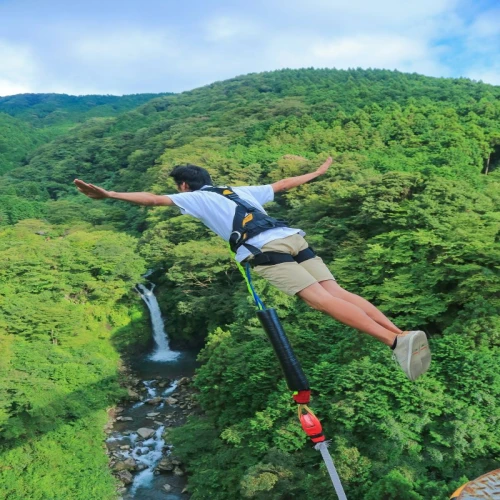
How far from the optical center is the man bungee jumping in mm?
3559

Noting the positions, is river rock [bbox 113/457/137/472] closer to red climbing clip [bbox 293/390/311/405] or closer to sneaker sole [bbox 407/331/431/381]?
red climbing clip [bbox 293/390/311/405]

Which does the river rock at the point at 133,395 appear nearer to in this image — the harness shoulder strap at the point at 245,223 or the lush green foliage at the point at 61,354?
the lush green foliage at the point at 61,354

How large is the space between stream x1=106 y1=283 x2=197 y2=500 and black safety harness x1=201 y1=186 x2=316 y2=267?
1147 cm

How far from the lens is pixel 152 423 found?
1694cm

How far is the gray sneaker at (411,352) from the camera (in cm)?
340

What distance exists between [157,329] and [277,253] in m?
22.9

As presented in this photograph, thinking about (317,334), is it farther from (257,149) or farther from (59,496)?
(257,149)

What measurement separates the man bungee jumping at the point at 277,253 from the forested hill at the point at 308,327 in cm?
598

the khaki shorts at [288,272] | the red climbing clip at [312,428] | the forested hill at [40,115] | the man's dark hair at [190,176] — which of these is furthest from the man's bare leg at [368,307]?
the forested hill at [40,115]

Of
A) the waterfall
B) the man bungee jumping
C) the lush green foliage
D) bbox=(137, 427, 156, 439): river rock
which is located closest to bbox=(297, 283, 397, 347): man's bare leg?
the man bungee jumping

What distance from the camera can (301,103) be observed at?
176 feet

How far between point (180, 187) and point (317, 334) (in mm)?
10078

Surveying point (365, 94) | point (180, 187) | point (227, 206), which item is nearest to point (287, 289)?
point (227, 206)

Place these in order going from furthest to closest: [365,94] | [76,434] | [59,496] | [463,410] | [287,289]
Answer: [365,94] < [76,434] < [59,496] < [463,410] < [287,289]
